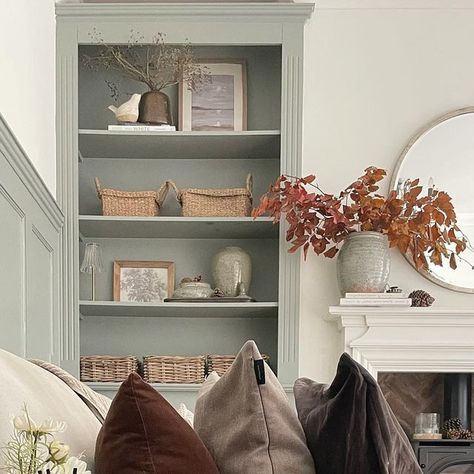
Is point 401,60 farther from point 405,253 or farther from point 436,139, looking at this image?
point 405,253

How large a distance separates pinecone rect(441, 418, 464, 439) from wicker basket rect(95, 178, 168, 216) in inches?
63.7

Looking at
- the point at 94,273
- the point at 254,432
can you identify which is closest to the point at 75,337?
the point at 94,273

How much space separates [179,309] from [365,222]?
0.91 m

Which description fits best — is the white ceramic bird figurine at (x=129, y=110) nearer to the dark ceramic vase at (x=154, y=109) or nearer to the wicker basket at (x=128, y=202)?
the dark ceramic vase at (x=154, y=109)

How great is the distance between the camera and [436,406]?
4309mm

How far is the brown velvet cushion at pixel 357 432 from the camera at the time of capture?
136cm

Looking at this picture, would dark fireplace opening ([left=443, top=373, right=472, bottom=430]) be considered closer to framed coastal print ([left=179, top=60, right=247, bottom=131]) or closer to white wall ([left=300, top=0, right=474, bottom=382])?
white wall ([left=300, top=0, right=474, bottom=382])

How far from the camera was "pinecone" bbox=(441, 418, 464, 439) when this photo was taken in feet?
13.2

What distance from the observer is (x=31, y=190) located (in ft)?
9.98

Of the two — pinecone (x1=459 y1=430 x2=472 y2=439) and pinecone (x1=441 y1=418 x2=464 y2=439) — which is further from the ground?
pinecone (x1=441 y1=418 x2=464 y2=439)

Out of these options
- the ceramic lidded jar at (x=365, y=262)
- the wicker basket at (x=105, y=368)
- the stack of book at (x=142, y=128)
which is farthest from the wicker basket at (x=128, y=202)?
the ceramic lidded jar at (x=365, y=262)

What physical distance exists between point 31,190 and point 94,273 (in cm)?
122

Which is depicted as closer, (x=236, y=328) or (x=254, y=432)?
(x=254, y=432)

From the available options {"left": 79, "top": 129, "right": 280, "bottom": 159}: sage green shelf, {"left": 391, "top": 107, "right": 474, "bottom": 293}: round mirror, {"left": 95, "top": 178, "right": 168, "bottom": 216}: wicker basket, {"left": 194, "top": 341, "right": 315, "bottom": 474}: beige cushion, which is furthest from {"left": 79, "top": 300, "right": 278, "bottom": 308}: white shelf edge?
{"left": 194, "top": 341, "right": 315, "bottom": 474}: beige cushion
